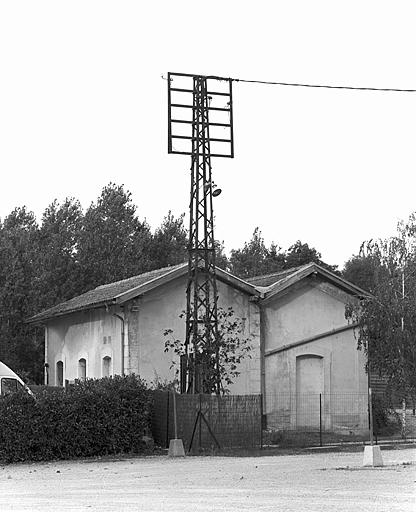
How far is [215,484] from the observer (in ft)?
60.1

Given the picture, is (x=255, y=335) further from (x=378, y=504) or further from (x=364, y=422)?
(x=378, y=504)

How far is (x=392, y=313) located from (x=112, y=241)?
→ 85.1 ft

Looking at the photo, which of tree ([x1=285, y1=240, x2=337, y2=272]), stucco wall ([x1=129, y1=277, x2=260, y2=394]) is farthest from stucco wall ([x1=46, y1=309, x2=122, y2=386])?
tree ([x1=285, y1=240, x2=337, y2=272])

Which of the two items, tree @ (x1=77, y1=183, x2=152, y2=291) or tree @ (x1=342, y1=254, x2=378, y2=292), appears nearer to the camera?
tree @ (x1=77, y1=183, x2=152, y2=291)

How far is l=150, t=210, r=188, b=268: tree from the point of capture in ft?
189

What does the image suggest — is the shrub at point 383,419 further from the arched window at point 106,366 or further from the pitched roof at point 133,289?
the arched window at point 106,366

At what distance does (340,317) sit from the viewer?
34906 mm

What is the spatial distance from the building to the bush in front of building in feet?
17.1

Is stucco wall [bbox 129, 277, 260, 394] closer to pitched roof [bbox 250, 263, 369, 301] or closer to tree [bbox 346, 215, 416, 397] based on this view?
pitched roof [bbox 250, 263, 369, 301]

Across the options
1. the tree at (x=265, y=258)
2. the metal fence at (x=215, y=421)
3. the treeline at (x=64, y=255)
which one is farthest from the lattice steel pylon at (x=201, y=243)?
the tree at (x=265, y=258)

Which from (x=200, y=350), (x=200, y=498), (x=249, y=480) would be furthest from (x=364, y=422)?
(x=200, y=498)

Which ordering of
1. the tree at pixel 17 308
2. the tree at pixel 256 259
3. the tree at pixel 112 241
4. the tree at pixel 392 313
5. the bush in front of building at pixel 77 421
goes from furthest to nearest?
the tree at pixel 256 259
the tree at pixel 112 241
the tree at pixel 17 308
the tree at pixel 392 313
the bush in front of building at pixel 77 421

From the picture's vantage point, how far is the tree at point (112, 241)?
51.8 meters

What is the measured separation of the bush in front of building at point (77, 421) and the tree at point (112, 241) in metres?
24.4
